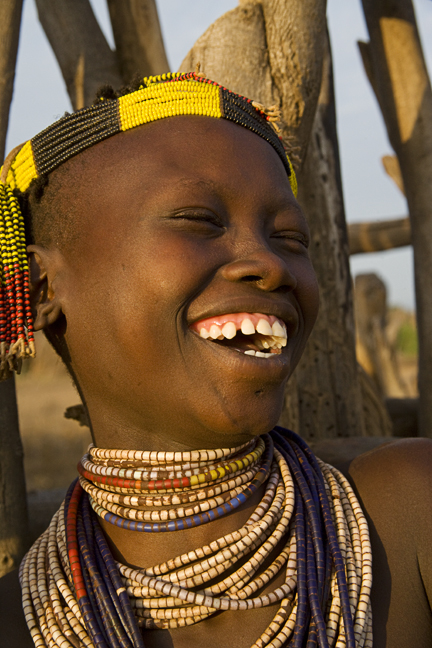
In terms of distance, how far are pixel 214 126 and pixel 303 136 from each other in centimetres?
114

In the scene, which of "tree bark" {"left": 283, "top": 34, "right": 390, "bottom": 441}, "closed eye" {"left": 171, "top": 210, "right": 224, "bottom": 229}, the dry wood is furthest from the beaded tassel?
the dry wood

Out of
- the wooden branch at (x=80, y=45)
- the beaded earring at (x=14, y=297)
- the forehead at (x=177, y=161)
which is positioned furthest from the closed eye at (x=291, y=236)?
the wooden branch at (x=80, y=45)

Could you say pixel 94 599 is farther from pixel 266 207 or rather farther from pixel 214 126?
pixel 214 126

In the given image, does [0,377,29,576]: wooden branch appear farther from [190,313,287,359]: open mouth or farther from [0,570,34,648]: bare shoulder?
[190,313,287,359]: open mouth

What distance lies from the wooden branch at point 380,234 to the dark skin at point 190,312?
17.7 feet

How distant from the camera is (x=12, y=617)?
188 cm

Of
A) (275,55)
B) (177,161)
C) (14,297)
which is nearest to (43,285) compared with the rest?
(14,297)

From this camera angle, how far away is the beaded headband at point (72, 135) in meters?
1.89

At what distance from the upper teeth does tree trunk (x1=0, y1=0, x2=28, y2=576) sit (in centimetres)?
118

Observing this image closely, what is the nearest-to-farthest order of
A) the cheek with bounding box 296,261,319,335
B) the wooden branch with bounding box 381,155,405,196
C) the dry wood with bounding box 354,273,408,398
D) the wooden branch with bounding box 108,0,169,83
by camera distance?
the cheek with bounding box 296,261,319,335 → the wooden branch with bounding box 108,0,169,83 → the wooden branch with bounding box 381,155,405,196 → the dry wood with bounding box 354,273,408,398

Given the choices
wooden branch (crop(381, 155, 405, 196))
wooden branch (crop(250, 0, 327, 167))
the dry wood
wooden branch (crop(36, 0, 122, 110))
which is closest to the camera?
wooden branch (crop(250, 0, 327, 167))

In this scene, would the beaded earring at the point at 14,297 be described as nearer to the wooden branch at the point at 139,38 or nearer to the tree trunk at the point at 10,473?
the tree trunk at the point at 10,473

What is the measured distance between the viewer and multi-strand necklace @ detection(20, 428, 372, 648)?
1670mm

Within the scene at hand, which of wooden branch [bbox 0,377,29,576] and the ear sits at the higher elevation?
the ear
